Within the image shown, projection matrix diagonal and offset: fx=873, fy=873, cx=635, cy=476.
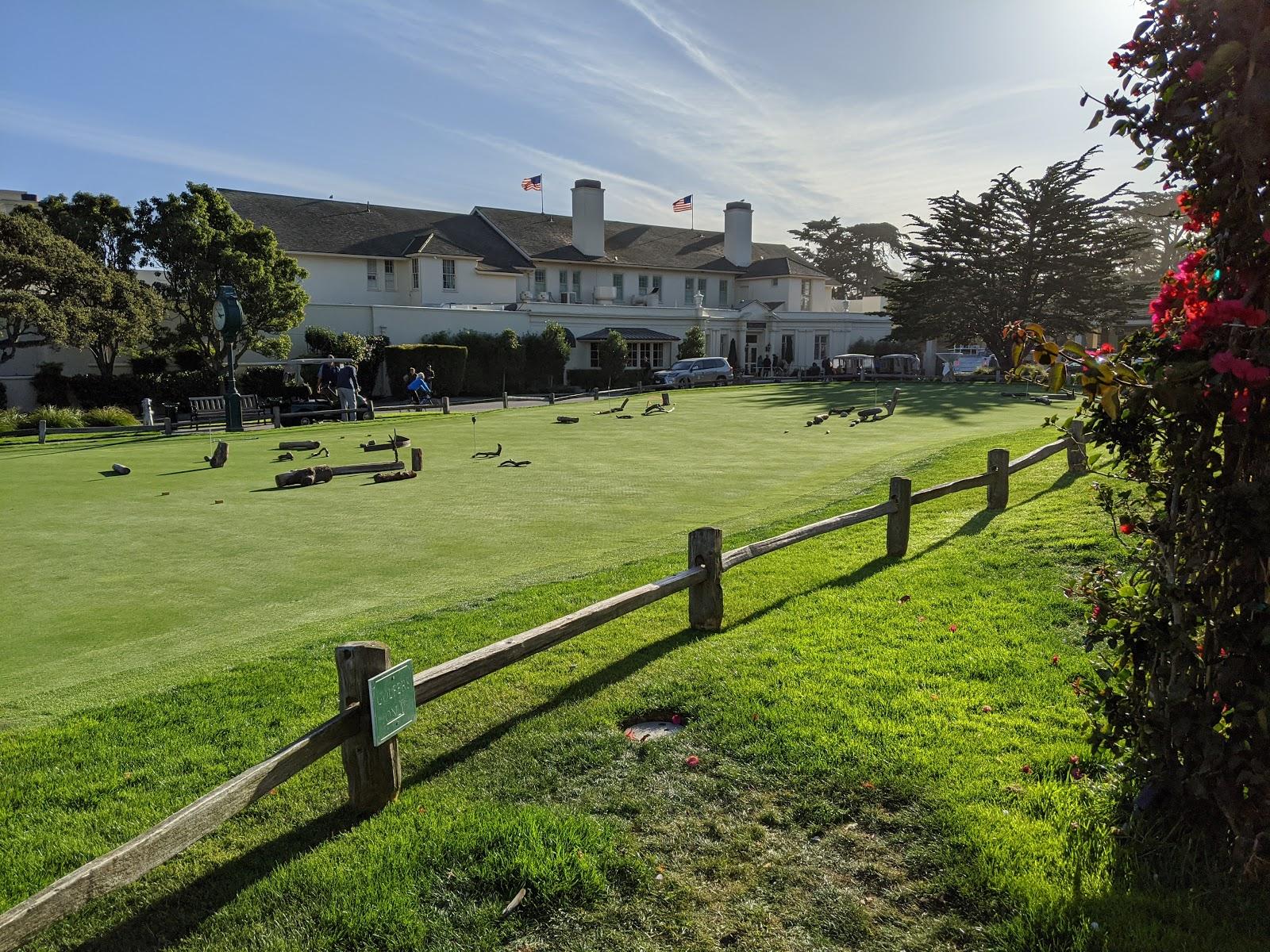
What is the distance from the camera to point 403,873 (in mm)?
4035

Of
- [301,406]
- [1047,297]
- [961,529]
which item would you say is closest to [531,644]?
[961,529]

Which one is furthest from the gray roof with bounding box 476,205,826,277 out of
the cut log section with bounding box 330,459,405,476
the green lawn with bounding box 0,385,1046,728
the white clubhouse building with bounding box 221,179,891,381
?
the cut log section with bounding box 330,459,405,476

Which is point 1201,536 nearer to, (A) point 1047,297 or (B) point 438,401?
(B) point 438,401

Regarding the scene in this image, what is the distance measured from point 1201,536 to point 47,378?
136 feet

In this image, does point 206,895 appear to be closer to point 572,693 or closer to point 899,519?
point 572,693

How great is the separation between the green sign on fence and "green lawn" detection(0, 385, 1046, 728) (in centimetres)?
316

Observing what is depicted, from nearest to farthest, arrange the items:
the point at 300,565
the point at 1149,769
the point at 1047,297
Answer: the point at 1149,769, the point at 300,565, the point at 1047,297

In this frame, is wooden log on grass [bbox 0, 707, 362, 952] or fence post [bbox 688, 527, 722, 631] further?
fence post [bbox 688, 527, 722, 631]

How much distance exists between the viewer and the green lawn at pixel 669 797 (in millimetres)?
3672

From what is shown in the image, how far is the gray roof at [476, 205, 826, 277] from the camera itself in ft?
202

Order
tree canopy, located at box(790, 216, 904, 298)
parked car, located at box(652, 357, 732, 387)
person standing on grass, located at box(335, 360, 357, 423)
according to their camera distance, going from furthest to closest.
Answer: tree canopy, located at box(790, 216, 904, 298), parked car, located at box(652, 357, 732, 387), person standing on grass, located at box(335, 360, 357, 423)

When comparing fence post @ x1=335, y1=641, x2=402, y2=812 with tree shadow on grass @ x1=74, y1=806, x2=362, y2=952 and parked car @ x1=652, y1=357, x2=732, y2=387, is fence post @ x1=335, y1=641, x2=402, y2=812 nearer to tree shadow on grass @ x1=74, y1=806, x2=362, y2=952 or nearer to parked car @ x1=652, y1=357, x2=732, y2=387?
tree shadow on grass @ x1=74, y1=806, x2=362, y2=952

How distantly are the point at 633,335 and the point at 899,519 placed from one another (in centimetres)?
4750

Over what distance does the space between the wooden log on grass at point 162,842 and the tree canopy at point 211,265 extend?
116 ft
